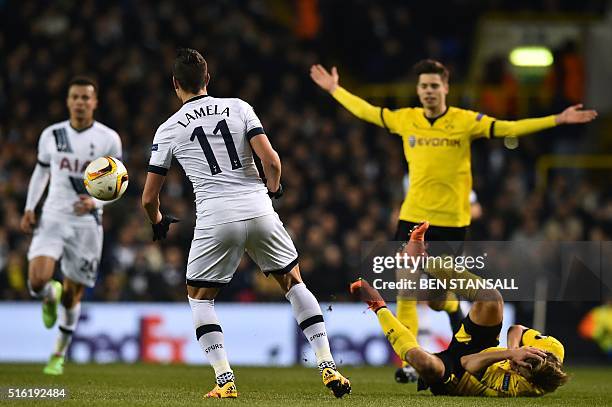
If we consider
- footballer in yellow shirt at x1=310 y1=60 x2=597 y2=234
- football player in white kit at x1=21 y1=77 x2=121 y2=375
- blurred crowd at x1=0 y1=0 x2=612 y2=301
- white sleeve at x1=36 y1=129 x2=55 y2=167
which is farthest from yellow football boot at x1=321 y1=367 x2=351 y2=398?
blurred crowd at x1=0 y1=0 x2=612 y2=301

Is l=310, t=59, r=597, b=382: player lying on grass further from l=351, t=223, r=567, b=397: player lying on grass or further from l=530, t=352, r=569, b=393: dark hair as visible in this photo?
l=530, t=352, r=569, b=393: dark hair

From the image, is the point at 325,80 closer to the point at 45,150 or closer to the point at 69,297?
the point at 45,150

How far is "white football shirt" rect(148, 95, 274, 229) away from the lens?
755cm

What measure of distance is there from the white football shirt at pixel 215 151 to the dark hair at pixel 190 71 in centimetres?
9

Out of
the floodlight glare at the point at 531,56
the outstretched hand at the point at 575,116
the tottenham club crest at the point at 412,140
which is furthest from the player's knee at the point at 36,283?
the floodlight glare at the point at 531,56

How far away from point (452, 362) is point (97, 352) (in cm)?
739

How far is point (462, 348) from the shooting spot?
784 cm

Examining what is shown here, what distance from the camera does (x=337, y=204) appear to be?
17.0m

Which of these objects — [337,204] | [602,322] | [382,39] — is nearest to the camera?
[602,322]

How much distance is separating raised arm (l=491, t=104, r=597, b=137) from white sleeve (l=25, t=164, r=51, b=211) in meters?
3.95

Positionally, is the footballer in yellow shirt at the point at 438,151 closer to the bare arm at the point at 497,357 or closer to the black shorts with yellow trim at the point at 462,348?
the black shorts with yellow trim at the point at 462,348

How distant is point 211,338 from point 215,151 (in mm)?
1160

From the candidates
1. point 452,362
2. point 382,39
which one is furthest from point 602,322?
point 382,39

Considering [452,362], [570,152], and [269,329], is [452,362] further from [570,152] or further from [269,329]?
[570,152]
